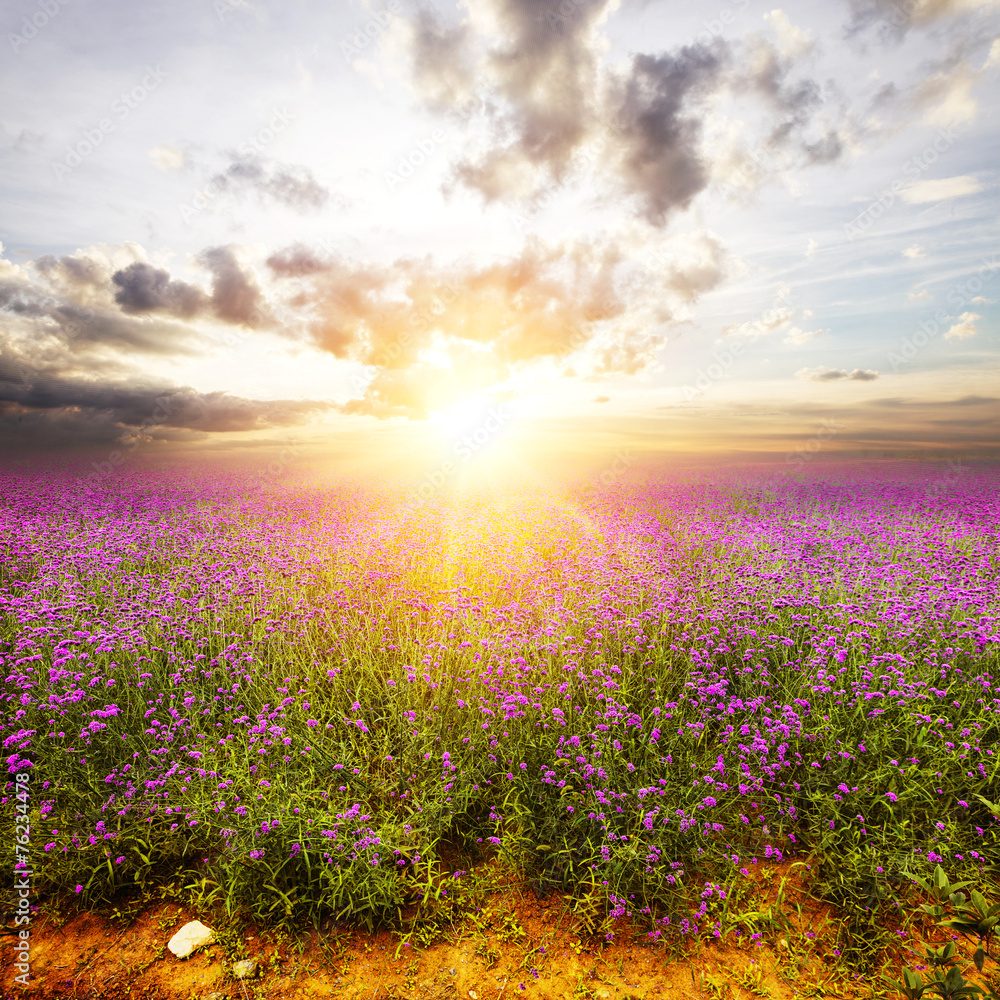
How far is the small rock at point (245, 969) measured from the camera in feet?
9.31

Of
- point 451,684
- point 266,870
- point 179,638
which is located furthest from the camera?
point 179,638

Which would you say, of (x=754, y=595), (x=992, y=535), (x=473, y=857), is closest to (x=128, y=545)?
(x=473, y=857)

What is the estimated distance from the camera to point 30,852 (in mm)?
3348

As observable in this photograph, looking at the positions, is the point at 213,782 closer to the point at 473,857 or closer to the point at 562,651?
the point at 473,857

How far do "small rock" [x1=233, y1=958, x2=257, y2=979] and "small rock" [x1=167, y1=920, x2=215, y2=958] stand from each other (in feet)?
0.91

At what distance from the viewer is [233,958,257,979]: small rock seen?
9.31ft

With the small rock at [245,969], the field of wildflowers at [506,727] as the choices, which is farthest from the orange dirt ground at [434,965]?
the field of wildflowers at [506,727]

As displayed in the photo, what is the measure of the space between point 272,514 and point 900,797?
1260 cm
